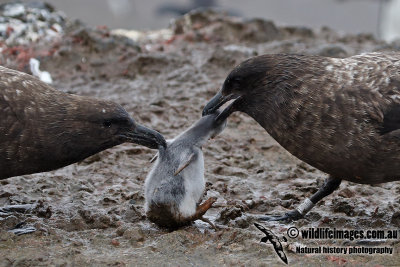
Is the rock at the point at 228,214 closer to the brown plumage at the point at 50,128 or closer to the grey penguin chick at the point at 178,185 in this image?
the grey penguin chick at the point at 178,185

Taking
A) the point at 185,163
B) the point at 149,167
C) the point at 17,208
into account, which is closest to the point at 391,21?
the point at 149,167

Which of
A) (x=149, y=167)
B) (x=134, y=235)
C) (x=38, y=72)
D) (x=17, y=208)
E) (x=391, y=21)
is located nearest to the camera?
(x=134, y=235)

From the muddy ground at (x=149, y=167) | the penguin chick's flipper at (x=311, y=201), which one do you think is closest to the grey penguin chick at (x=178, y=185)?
the muddy ground at (x=149, y=167)

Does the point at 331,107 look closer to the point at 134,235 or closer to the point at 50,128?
the point at 134,235

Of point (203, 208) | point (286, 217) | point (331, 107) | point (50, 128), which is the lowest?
point (286, 217)

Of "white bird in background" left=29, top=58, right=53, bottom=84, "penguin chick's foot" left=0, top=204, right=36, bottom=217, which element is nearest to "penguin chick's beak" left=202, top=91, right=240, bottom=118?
"penguin chick's foot" left=0, top=204, right=36, bottom=217

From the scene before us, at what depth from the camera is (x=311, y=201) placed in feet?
16.2

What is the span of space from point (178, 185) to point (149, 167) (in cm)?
128

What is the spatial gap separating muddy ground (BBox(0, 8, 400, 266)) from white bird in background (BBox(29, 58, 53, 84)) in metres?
0.08

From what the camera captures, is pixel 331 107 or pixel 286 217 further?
pixel 286 217

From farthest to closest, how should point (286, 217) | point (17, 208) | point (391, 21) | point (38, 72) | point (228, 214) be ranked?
1. point (391, 21)
2. point (38, 72)
3. point (17, 208)
4. point (286, 217)
5. point (228, 214)

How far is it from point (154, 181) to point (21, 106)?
1056mm

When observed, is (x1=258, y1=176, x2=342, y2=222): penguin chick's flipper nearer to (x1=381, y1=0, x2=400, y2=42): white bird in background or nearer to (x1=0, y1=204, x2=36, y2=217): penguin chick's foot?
(x1=0, y1=204, x2=36, y2=217): penguin chick's foot

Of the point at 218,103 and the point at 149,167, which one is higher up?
the point at 218,103
